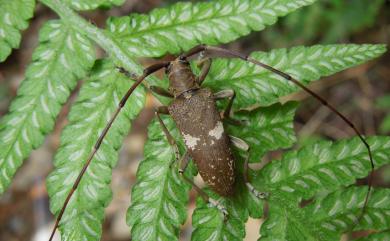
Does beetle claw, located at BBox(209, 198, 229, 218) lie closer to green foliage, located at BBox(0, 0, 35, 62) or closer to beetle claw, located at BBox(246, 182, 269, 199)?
beetle claw, located at BBox(246, 182, 269, 199)

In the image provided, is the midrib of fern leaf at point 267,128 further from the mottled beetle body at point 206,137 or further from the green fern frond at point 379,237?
the green fern frond at point 379,237

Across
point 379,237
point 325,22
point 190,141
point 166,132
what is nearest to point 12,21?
point 166,132

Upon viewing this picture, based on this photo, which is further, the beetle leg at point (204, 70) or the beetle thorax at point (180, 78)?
the beetle thorax at point (180, 78)

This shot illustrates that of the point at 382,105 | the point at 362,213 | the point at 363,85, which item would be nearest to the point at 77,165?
the point at 362,213

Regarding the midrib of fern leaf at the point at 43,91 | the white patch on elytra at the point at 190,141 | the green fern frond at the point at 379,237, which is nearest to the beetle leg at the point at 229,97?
the white patch on elytra at the point at 190,141

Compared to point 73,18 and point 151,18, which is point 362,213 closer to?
point 151,18

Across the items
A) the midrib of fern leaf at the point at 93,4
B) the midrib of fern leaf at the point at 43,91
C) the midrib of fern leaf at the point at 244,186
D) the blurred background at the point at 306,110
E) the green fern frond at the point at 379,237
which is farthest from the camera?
the blurred background at the point at 306,110

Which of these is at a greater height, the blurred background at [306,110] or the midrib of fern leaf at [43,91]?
the midrib of fern leaf at [43,91]

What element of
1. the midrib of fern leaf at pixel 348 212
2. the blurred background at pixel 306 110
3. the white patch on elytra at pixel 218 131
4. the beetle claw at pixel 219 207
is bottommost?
the blurred background at pixel 306 110
